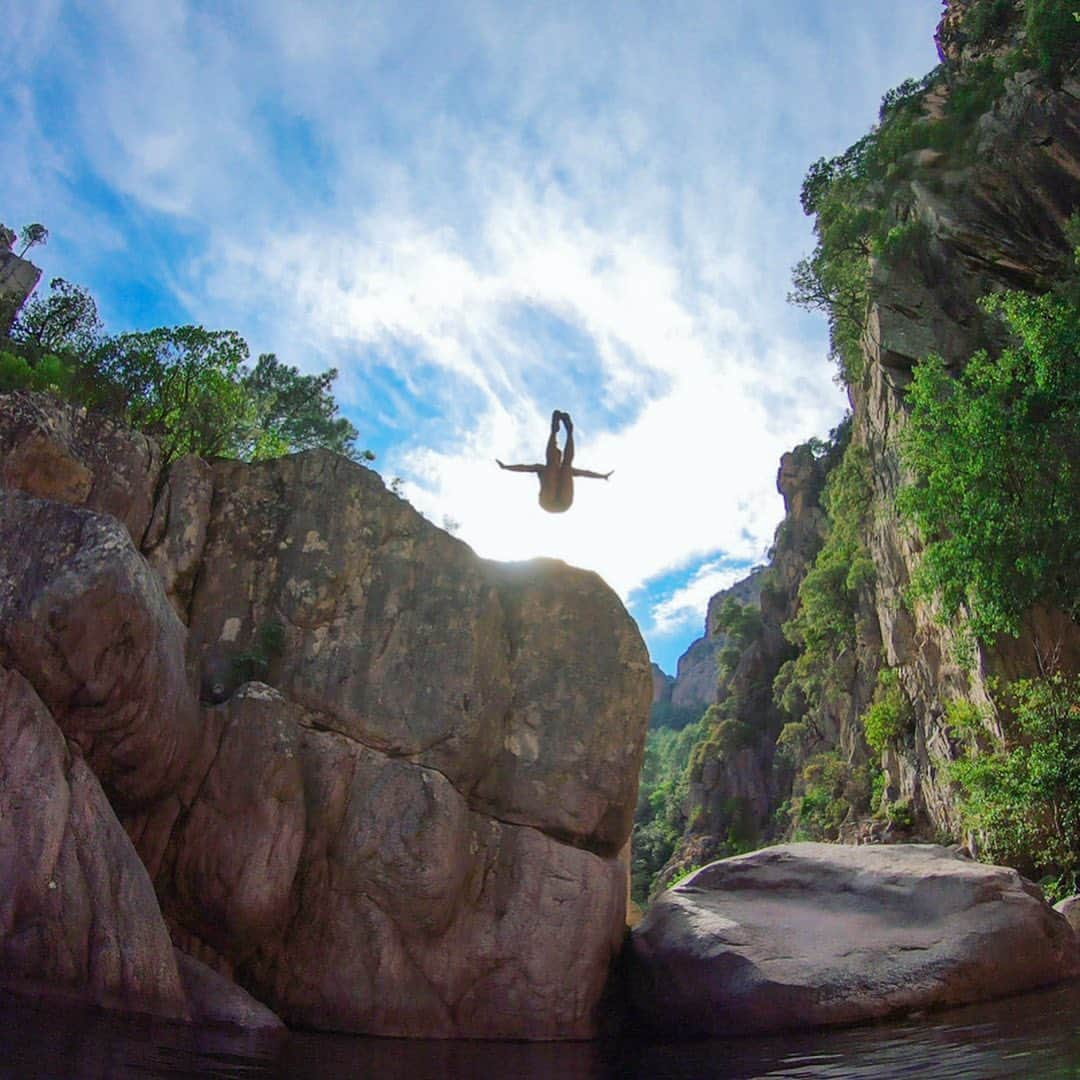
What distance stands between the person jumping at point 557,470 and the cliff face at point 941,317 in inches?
535

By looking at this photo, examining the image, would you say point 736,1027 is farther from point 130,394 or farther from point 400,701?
point 130,394

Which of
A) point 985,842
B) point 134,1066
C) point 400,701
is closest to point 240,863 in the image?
point 400,701

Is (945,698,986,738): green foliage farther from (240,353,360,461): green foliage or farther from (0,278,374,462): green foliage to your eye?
(240,353,360,461): green foliage

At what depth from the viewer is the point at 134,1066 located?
6730 mm

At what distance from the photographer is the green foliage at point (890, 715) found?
1502 inches

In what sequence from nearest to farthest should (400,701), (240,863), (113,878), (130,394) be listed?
(113,878) → (240,863) → (400,701) → (130,394)

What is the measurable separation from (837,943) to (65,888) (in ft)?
33.2

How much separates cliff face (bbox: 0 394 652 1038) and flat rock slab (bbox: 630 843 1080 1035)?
1247 mm

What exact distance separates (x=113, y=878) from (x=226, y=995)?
2045 millimetres

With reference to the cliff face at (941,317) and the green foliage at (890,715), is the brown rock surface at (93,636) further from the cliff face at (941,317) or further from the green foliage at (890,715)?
the green foliage at (890,715)

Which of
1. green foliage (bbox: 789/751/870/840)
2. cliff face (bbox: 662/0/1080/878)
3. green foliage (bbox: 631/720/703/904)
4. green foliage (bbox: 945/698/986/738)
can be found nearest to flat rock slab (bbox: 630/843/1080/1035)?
cliff face (bbox: 662/0/1080/878)

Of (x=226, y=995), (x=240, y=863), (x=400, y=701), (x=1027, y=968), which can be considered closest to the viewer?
(x=226, y=995)

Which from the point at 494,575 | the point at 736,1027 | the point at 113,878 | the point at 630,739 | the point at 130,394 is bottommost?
the point at 736,1027

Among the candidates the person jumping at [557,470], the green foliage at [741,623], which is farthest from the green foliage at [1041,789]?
the green foliage at [741,623]
